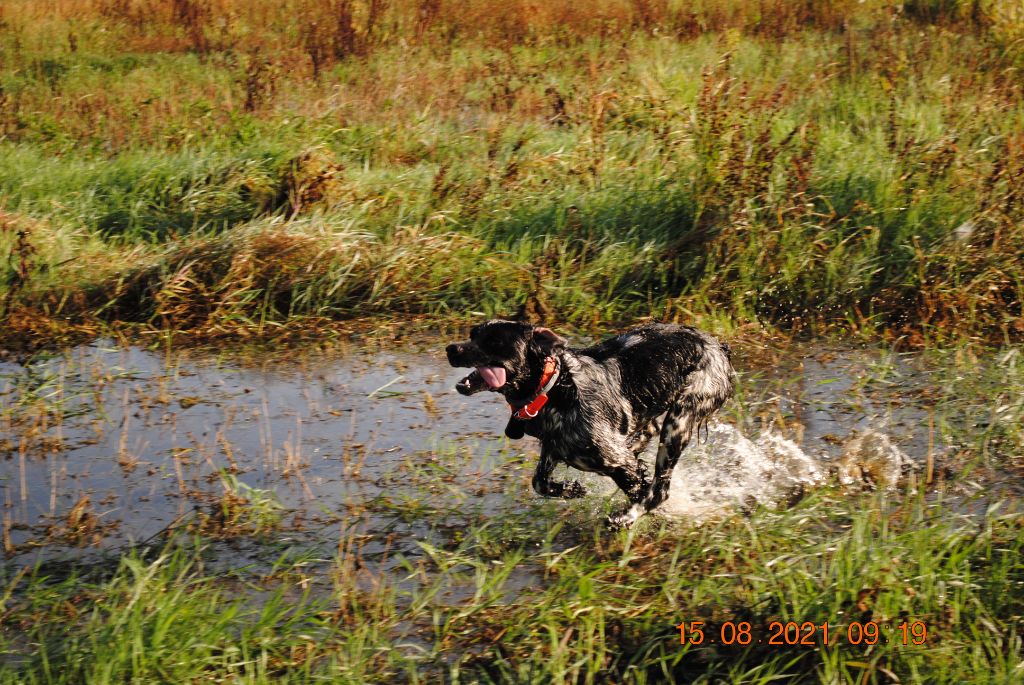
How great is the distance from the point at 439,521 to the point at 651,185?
423 centimetres

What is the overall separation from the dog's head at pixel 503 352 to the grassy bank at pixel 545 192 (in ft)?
9.52

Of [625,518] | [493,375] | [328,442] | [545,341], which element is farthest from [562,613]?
[328,442]

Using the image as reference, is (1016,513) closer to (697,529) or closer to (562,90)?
(697,529)

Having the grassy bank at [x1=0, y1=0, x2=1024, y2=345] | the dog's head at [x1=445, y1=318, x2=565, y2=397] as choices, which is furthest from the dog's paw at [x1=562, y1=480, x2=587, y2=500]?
the grassy bank at [x1=0, y1=0, x2=1024, y2=345]

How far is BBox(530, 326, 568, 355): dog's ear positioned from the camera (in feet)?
15.9

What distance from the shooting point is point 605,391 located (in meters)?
5.15

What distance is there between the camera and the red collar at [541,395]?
4891 millimetres

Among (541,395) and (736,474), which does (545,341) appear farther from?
(736,474)

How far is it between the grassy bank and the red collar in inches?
111

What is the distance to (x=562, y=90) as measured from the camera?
38.0ft

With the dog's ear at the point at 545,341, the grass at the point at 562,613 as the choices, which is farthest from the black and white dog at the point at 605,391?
the grass at the point at 562,613

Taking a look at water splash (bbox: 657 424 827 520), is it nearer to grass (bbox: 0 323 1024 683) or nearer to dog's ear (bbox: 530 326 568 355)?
grass (bbox: 0 323 1024 683)

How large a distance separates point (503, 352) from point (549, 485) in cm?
71

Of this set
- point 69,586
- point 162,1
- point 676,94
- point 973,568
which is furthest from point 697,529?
point 162,1
